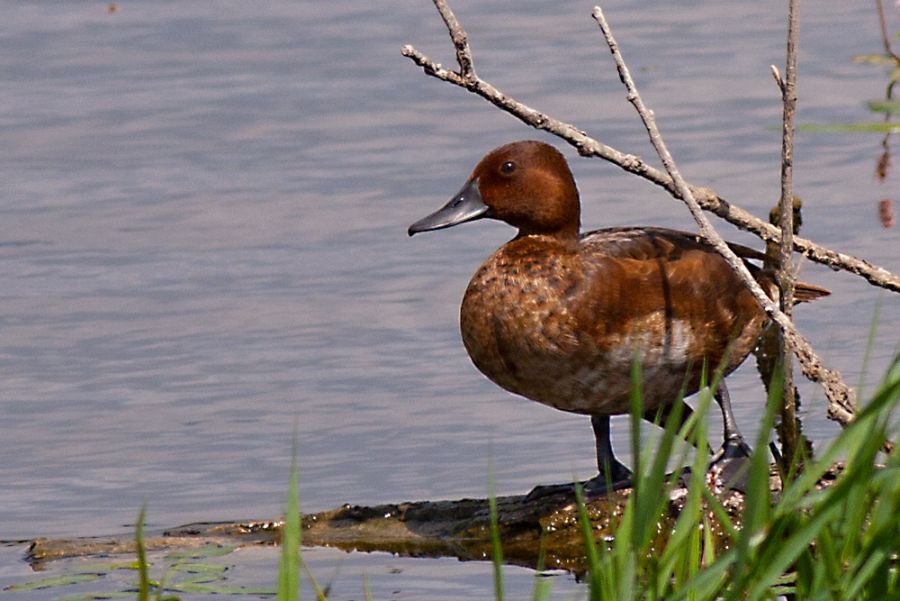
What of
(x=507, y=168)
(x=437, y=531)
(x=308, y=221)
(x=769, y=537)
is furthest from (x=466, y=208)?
(x=308, y=221)

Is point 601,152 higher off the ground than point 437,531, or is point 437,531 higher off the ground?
point 601,152

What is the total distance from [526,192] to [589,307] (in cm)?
50

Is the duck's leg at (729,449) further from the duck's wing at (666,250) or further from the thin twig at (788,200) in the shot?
the thin twig at (788,200)

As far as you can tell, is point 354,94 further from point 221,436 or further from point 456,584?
point 456,584

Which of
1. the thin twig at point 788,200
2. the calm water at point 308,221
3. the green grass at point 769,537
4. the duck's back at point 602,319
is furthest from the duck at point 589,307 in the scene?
the green grass at point 769,537

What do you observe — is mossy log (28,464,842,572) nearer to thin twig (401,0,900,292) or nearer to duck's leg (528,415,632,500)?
duck's leg (528,415,632,500)

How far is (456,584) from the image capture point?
4.65 metres

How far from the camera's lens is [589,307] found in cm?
489

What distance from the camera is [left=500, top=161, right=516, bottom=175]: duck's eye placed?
5.23m

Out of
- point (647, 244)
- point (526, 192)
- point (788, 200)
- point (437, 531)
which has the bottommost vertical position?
point (437, 531)

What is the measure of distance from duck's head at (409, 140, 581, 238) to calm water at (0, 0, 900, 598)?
79 centimetres

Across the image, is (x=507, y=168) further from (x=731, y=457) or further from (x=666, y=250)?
(x=731, y=457)

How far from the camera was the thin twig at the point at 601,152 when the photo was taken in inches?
169

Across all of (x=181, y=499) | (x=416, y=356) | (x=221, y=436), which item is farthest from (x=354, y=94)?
(x=181, y=499)
